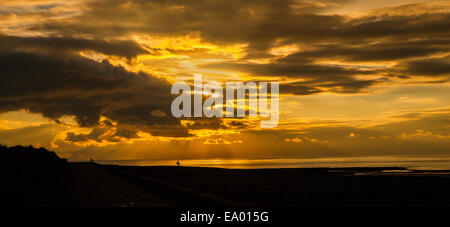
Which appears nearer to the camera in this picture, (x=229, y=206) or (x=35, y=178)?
(x=229, y=206)

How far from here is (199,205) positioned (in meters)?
21.8
